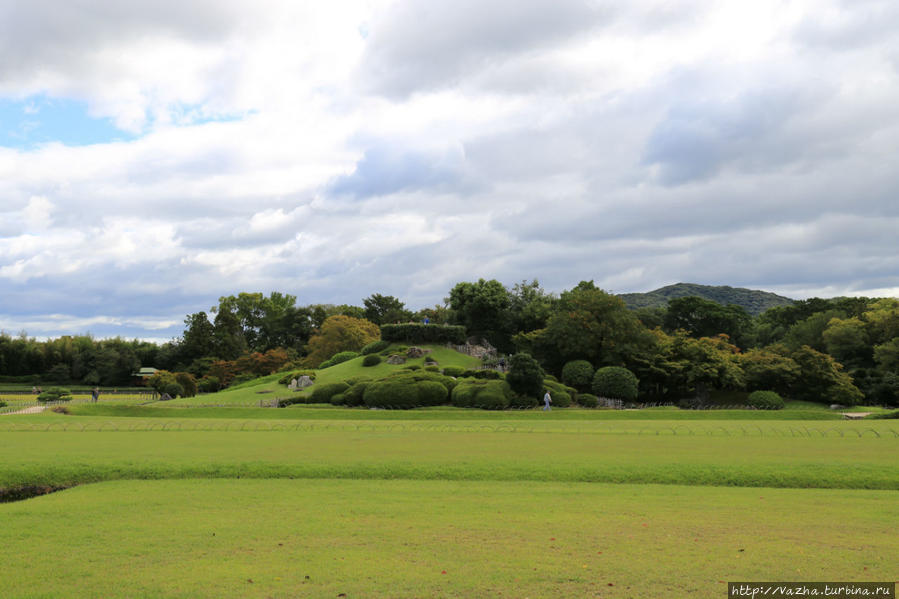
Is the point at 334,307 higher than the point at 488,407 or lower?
higher

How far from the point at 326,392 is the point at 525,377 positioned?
48.1 ft

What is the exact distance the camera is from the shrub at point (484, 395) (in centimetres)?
4041

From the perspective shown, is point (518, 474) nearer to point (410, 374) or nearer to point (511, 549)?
point (511, 549)

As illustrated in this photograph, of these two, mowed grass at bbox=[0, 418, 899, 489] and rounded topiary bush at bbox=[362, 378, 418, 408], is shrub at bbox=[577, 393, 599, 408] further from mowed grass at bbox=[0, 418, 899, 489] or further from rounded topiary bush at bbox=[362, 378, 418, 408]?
mowed grass at bbox=[0, 418, 899, 489]

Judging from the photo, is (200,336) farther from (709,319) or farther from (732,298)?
(732,298)

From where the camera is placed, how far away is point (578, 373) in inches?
1879

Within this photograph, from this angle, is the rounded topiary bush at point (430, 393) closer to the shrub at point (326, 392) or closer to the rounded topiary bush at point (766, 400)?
the shrub at point (326, 392)

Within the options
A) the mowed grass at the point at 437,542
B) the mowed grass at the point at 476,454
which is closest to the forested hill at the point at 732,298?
the mowed grass at the point at 476,454

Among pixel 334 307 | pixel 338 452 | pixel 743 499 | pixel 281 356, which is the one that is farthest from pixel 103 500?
pixel 334 307

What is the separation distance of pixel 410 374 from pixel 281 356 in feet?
116

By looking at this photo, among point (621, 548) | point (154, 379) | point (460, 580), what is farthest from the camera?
point (154, 379)

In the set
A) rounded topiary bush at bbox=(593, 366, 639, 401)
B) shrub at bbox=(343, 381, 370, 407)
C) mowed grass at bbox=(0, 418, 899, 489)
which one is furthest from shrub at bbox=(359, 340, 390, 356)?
mowed grass at bbox=(0, 418, 899, 489)

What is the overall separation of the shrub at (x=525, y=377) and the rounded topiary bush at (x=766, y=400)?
1577 cm

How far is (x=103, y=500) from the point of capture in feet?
44.5
